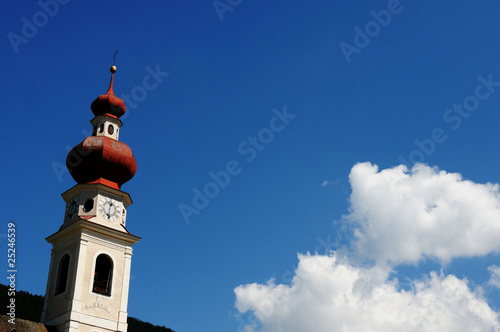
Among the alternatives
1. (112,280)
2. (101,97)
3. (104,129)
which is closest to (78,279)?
(112,280)

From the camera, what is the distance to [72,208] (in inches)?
1390

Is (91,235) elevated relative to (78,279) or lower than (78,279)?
elevated

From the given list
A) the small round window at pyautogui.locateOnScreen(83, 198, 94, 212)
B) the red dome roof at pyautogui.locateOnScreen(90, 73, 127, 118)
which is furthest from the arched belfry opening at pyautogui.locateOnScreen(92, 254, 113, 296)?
the red dome roof at pyautogui.locateOnScreen(90, 73, 127, 118)

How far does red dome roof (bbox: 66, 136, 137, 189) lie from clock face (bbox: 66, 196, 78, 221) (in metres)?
1.18

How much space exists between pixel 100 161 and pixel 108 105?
4592 mm

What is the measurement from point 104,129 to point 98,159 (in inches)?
113

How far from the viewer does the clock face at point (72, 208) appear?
3494 centimetres

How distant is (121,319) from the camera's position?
3275 cm

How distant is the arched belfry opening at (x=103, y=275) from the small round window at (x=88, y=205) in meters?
2.82

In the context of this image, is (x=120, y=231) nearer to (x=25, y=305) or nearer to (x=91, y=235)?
(x=91, y=235)

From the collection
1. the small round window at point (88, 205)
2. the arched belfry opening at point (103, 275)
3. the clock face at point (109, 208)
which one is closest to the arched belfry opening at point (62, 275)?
the arched belfry opening at point (103, 275)

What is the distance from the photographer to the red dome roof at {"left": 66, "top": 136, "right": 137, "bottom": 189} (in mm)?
35125

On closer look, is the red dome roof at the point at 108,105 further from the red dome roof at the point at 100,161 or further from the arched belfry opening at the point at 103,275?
the arched belfry opening at the point at 103,275

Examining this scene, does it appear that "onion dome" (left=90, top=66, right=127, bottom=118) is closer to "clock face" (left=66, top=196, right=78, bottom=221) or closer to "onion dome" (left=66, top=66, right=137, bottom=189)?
"onion dome" (left=66, top=66, right=137, bottom=189)
